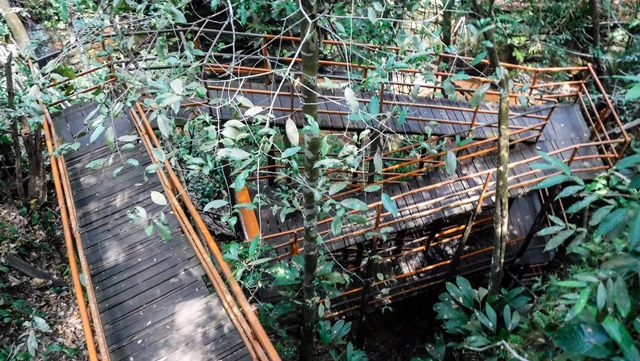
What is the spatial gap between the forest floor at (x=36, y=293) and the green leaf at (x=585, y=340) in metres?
5.28

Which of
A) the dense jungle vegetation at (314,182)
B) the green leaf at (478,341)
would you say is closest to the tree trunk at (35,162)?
the dense jungle vegetation at (314,182)

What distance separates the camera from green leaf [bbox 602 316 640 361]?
2402 mm

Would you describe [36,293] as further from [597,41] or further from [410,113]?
[597,41]

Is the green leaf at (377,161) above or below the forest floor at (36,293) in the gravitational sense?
above

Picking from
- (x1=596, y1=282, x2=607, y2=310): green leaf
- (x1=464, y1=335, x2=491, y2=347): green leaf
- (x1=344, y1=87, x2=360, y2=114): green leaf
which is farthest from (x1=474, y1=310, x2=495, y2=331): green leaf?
(x1=344, y1=87, x2=360, y2=114): green leaf

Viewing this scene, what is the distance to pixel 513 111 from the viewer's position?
698 centimetres

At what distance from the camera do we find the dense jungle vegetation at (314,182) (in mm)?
2801

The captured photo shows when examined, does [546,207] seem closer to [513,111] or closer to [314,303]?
[513,111]

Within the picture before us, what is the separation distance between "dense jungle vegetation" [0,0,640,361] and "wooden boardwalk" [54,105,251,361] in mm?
373

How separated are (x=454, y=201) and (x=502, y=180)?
153 cm

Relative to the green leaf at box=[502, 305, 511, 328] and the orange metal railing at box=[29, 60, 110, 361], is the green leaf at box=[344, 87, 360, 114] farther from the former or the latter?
the green leaf at box=[502, 305, 511, 328]

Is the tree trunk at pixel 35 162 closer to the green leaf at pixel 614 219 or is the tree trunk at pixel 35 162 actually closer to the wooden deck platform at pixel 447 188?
the wooden deck platform at pixel 447 188

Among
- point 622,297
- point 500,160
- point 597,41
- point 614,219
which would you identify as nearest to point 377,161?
point 614,219

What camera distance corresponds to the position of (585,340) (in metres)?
2.72
